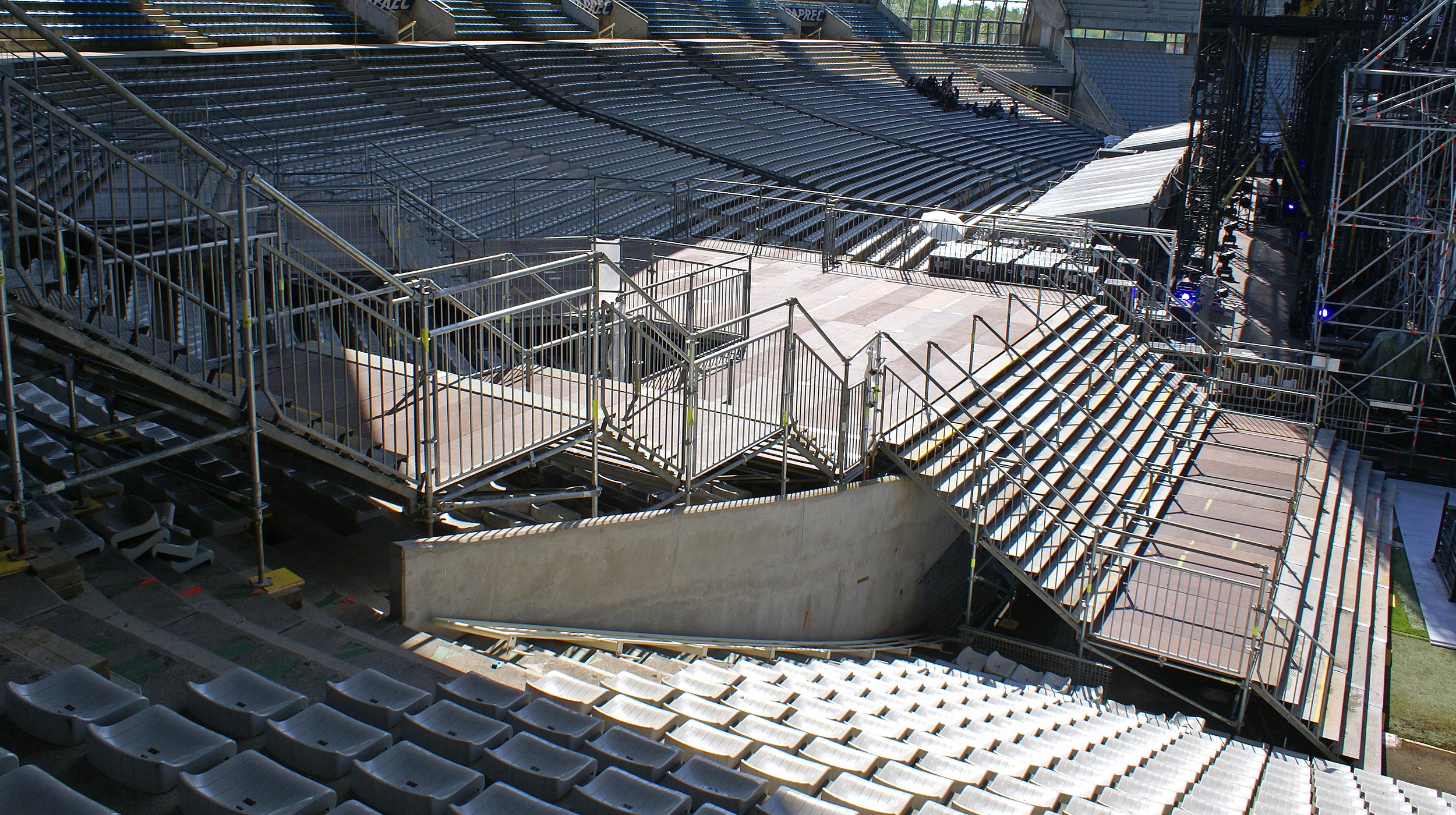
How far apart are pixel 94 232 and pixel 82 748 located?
2976mm

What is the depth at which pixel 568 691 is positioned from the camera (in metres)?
6.68

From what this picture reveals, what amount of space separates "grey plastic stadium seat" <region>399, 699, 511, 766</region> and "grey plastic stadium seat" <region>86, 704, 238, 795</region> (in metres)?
0.83

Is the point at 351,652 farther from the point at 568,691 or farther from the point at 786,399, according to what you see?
the point at 786,399

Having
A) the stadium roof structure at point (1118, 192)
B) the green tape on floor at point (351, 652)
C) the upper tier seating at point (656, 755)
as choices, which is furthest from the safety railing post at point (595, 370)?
the stadium roof structure at point (1118, 192)

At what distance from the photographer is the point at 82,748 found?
16.1 ft

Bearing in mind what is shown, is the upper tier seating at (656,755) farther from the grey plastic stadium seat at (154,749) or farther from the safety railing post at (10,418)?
the safety railing post at (10,418)

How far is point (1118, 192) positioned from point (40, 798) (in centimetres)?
2614

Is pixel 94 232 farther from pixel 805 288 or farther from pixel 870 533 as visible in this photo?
pixel 805 288

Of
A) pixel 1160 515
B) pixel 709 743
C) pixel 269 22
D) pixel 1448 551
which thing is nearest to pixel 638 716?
pixel 709 743

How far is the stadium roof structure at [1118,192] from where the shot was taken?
2380cm

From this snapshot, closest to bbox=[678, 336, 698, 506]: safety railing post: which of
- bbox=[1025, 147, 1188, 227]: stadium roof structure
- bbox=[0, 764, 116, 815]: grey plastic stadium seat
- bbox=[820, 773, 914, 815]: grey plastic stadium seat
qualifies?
bbox=[820, 773, 914, 815]: grey plastic stadium seat

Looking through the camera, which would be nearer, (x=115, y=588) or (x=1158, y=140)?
(x=115, y=588)

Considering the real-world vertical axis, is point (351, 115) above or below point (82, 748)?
above

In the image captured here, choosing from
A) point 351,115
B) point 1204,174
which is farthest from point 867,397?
point 1204,174
